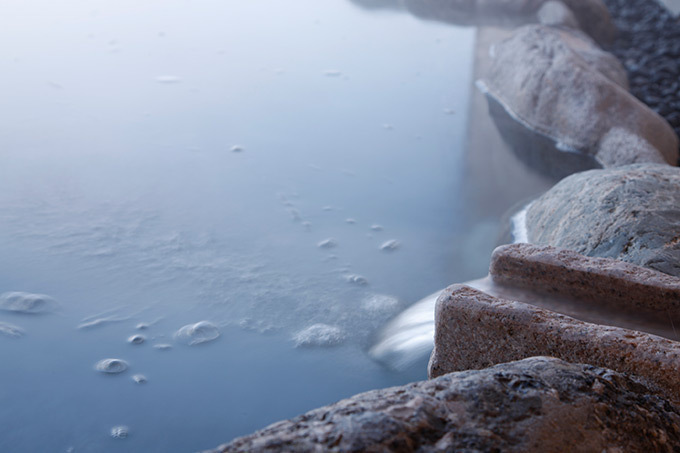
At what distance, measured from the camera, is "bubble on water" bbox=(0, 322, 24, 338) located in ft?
7.43

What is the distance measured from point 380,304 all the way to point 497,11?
536 cm

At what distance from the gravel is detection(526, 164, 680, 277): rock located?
2246 mm

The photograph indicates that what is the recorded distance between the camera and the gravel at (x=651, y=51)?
494 centimetres

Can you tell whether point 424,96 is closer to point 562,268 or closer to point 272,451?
point 562,268

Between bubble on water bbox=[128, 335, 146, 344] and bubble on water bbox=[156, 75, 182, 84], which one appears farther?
bubble on water bbox=[156, 75, 182, 84]

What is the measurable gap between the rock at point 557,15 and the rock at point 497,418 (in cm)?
553

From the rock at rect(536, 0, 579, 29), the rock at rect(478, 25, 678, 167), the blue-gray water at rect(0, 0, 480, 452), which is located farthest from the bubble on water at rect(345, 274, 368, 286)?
the rock at rect(536, 0, 579, 29)

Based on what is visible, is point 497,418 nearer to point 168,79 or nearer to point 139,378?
point 139,378

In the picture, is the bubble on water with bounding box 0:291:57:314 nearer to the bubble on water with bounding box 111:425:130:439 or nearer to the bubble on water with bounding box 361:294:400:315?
the bubble on water with bounding box 111:425:130:439

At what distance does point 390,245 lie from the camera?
305 cm

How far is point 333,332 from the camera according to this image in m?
2.41

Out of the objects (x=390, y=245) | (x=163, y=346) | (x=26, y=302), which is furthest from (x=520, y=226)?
(x=26, y=302)

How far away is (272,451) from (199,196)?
2.44m

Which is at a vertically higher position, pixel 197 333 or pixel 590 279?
pixel 590 279
